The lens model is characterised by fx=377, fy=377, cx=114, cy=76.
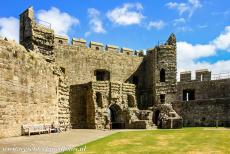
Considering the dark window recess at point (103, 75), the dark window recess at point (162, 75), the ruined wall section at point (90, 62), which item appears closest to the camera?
the ruined wall section at point (90, 62)

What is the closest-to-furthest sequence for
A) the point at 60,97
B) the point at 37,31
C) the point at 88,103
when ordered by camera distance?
1. the point at 60,97
2. the point at 37,31
3. the point at 88,103

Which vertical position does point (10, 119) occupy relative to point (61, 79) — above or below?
below

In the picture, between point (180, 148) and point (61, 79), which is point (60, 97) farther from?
point (180, 148)

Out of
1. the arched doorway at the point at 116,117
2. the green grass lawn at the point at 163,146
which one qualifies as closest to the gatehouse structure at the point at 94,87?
the arched doorway at the point at 116,117

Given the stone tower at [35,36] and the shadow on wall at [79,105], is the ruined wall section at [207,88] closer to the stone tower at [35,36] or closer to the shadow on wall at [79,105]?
the shadow on wall at [79,105]

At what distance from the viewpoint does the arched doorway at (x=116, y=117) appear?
3483 cm

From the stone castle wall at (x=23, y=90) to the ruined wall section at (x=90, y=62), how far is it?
1057 centimetres

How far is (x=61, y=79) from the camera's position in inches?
1073

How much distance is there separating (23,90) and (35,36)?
8.39m

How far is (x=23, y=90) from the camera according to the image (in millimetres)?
21500

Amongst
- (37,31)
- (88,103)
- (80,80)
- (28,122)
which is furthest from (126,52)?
(28,122)

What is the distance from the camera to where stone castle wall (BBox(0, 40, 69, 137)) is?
64.7 feet

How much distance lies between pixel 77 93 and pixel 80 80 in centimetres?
265

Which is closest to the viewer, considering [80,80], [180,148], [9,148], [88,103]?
[9,148]
